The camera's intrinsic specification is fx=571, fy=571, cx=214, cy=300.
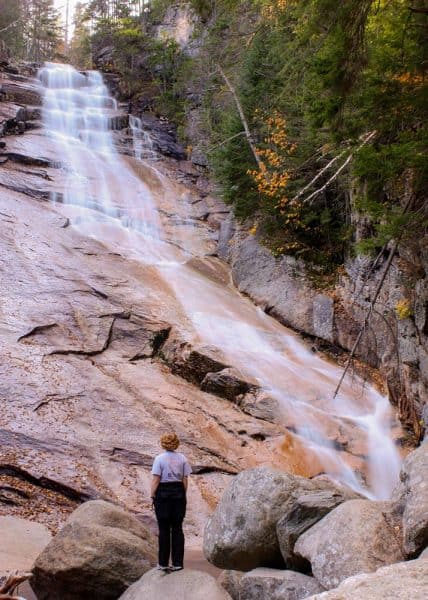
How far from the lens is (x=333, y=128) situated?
7.77m

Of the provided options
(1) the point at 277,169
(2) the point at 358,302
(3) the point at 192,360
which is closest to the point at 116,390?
(3) the point at 192,360

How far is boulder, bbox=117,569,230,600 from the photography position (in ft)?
16.3

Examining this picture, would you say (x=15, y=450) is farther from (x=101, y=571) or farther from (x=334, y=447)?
(x=334, y=447)

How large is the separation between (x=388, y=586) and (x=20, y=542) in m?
4.88

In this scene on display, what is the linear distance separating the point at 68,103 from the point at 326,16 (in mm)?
24068

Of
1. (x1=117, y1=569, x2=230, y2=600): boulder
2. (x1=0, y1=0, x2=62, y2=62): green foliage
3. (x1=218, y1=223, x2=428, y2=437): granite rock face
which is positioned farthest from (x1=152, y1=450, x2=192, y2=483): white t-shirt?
(x1=0, y1=0, x2=62, y2=62): green foliage

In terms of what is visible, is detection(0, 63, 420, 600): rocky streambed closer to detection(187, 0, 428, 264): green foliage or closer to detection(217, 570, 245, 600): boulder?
detection(217, 570, 245, 600): boulder

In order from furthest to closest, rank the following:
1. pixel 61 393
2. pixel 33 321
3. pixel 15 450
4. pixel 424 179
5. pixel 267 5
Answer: pixel 267 5, pixel 33 321, pixel 61 393, pixel 15 450, pixel 424 179

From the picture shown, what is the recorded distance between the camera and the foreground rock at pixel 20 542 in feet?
19.3

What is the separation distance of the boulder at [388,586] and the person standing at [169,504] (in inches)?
101

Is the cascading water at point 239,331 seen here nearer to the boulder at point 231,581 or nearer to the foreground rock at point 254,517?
the foreground rock at point 254,517

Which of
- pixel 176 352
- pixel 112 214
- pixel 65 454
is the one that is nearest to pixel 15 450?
pixel 65 454

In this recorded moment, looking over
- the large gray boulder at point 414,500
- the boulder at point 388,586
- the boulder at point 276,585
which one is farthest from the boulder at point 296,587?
Answer: the boulder at point 388,586

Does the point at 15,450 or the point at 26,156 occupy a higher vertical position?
the point at 26,156
